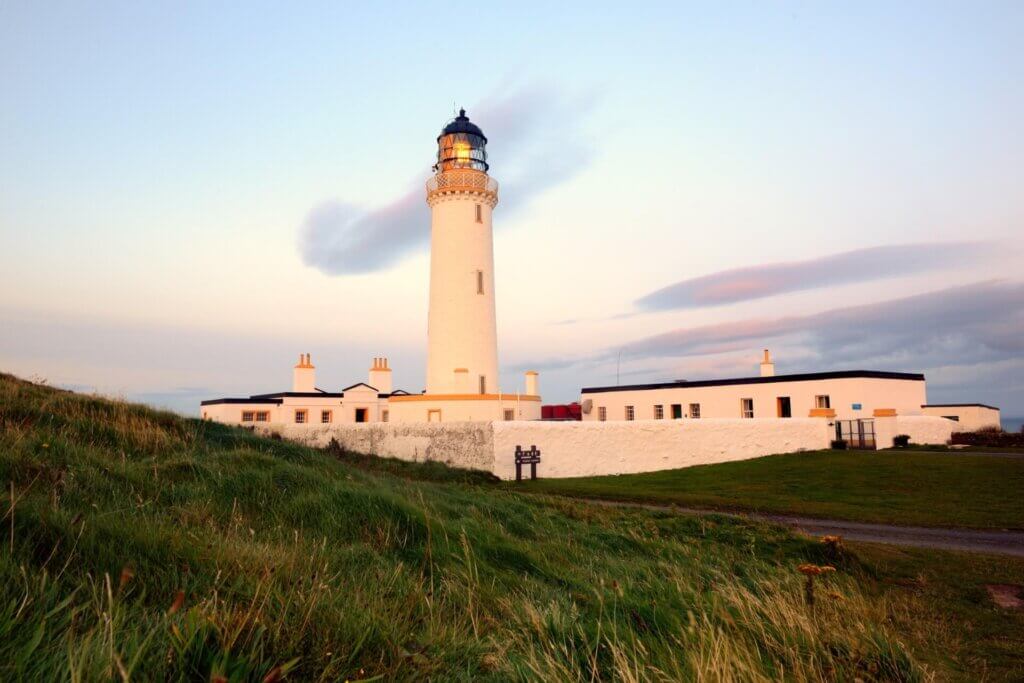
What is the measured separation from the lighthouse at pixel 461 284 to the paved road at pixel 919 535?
1946 centimetres

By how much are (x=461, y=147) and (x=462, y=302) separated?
8.59 metres

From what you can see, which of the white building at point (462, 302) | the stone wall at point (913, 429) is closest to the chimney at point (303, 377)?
the white building at point (462, 302)

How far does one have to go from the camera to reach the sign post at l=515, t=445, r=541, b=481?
23219 mm

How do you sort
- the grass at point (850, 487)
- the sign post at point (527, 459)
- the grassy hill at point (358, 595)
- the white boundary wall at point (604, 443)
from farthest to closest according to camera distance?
the white boundary wall at point (604, 443) → the sign post at point (527, 459) → the grass at point (850, 487) → the grassy hill at point (358, 595)

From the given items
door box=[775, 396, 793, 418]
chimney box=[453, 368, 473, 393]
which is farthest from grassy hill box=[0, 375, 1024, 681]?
door box=[775, 396, 793, 418]

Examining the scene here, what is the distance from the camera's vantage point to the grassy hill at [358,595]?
2492 millimetres

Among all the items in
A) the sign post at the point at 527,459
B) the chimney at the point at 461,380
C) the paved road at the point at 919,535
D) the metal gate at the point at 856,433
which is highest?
the chimney at the point at 461,380

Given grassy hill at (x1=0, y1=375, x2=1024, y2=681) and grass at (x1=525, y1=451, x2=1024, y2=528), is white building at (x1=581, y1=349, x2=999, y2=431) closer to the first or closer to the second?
grass at (x1=525, y1=451, x2=1024, y2=528)

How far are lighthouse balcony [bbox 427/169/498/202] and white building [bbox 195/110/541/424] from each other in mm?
52

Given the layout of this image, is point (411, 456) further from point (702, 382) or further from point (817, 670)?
point (817, 670)

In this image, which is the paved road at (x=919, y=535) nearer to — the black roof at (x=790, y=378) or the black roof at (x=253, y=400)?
the black roof at (x=790, y=378)

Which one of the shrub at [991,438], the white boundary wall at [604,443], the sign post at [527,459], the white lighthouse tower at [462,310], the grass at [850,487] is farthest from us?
the white lighthouse tower at [462,310]

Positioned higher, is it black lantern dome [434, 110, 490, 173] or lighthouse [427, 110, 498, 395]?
black lantern dome [434, 110, 490, 173]

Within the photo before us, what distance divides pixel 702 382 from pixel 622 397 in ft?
17.3
